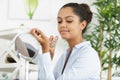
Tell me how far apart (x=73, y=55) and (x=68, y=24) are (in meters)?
0.17

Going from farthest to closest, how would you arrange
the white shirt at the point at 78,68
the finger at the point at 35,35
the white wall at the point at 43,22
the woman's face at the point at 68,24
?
the white wall at the point at 43,22
the woman's face at the point at 68,24
the white shirt at the point at 78,68
the finger at the point at 35,35

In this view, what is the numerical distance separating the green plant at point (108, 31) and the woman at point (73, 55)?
1513 millimetres

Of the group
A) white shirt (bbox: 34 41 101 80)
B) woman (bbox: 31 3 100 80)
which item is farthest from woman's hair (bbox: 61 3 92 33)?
white shirt (bbox: 34 41 101 80)

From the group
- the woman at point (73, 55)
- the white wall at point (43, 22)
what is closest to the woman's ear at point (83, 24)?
the woman at point (73, 55)

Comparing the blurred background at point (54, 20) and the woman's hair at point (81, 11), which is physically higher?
the woman's hair at point (81, 11)

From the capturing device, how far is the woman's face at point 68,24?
1363 millimetres

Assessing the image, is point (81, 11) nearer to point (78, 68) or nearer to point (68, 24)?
point (68, 24)

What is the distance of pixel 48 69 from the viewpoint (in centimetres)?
126

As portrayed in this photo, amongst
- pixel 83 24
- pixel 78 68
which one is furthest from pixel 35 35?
pixel 83 24

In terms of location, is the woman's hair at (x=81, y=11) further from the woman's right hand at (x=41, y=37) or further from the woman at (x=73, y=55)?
the woman's right hand at (x=41, y=37)

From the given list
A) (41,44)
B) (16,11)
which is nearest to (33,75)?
(16,11)

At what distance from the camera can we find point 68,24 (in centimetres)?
138

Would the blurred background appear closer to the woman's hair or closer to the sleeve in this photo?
the woman's hair

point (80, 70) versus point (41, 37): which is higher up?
point (41, 37)
